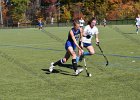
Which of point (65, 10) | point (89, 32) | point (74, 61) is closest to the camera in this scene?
point (74, 61)

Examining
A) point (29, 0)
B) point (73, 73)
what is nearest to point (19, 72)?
point (73, 73)

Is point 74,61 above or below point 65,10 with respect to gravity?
above

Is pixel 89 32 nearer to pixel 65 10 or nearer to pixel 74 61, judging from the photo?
pixel 74 61

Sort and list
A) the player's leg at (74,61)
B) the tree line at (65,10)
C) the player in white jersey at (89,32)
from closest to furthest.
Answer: the player's leg at (74,61), the player in white jersey at (89,32), the tree line at (65,10)

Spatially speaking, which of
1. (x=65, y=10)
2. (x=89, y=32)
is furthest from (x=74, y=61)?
(x=65, y=10)

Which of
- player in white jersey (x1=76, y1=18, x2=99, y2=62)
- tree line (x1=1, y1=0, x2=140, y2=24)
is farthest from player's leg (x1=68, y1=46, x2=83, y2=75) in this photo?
tree line (x1=1, y1=0, x2=140, y2=24)

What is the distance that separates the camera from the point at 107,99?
872 cm

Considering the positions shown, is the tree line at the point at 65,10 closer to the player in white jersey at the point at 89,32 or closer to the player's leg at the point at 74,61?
the player in white jersey at the point at 89,32

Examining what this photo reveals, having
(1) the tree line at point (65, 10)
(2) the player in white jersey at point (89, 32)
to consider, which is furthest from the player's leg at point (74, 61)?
(1) the tree line at point (65, 10)

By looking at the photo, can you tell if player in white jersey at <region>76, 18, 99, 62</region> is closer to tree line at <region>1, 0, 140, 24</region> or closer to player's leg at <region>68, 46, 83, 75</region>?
player's leg at <region>68, 46, 83, 75</region>

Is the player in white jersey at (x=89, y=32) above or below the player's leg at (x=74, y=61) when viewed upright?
above

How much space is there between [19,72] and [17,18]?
71132 mm

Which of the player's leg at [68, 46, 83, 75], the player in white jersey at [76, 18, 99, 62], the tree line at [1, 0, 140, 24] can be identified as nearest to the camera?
the player's leg at [68, 46, 83, 75]

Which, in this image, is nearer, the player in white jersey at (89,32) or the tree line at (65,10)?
the player in white jersey at (89,32)
